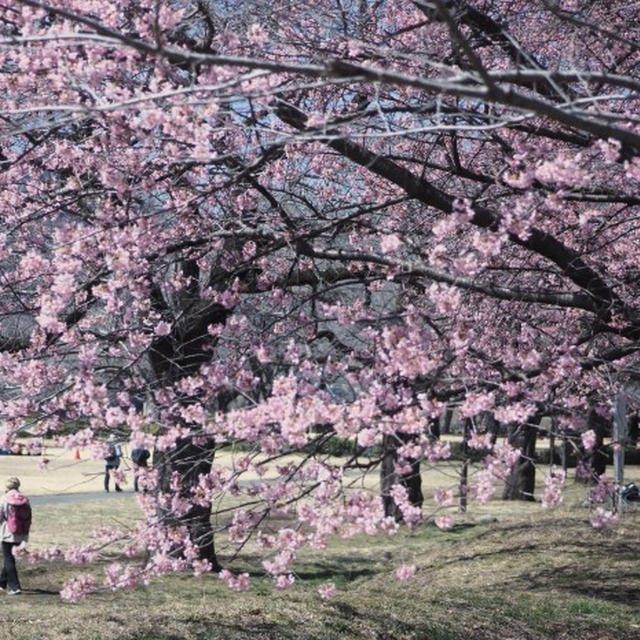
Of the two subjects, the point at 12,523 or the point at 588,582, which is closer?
the point at 588,582

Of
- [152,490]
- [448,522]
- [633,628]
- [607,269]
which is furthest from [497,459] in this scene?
[633,628]

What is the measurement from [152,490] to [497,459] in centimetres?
254

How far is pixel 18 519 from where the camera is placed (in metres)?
12.0

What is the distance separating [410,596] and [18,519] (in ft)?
15.6

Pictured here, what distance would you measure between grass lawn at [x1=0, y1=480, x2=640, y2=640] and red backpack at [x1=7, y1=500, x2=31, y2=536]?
725mm

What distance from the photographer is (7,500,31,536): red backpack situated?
471 inches

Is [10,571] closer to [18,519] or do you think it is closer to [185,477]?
[18,519]

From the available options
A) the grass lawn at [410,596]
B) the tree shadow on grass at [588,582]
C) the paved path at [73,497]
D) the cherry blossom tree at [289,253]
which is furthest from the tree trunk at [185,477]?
the paved path at [73,497]

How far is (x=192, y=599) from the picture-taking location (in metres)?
10.8

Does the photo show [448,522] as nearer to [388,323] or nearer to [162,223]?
[388,323]

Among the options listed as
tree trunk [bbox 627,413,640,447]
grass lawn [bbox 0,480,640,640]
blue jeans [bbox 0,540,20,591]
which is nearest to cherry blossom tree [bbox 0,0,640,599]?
tree trunk [bbox 627,413,640,447]

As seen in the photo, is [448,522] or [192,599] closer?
[448,522]

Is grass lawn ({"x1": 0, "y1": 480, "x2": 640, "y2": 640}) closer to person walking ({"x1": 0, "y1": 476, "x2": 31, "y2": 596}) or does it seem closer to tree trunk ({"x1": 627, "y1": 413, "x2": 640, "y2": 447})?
person walking ({"x1": 0, "y1": 476, "x2": 31, "y2": 596})

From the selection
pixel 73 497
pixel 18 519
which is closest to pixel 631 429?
pixel 73 497
